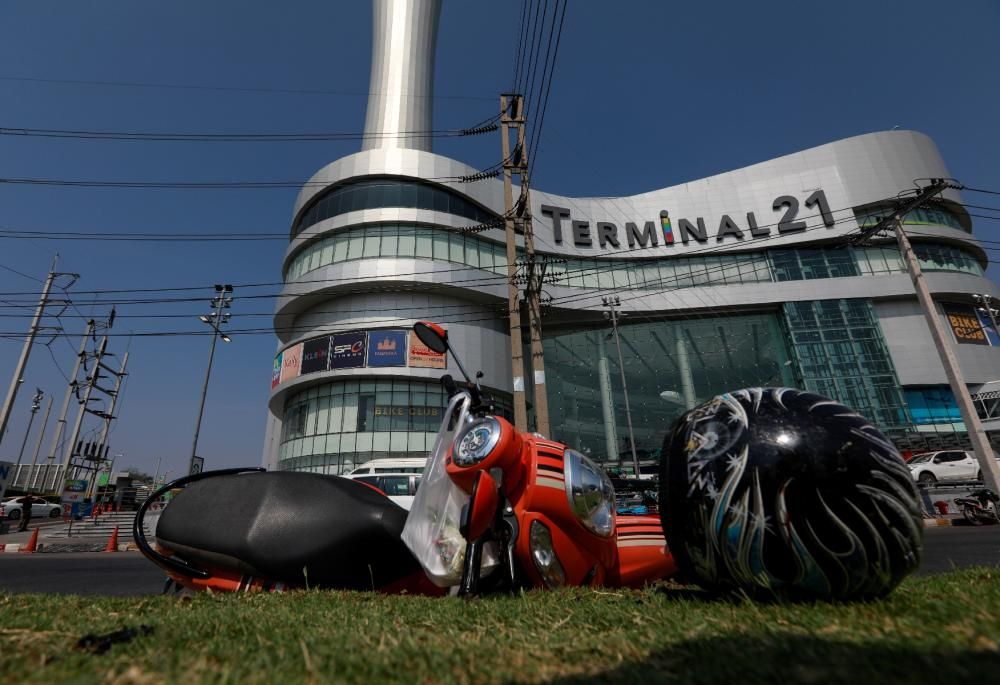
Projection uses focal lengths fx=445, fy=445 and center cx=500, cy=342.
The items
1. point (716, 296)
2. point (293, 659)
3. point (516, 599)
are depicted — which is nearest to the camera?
point (293, 659)

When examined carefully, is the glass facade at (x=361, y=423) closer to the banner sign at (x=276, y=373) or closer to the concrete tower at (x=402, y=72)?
the banner sign at (x=276, y=373)

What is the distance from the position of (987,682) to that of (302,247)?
34.0 meters

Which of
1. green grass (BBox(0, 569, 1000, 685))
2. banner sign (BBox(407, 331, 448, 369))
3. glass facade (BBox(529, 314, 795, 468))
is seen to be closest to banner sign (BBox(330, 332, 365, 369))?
banner sign (BBox(407, 331, 448, 369))

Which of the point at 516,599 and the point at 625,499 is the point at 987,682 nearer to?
the point at 516,599

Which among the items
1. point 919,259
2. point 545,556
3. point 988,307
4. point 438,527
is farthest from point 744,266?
point 438,527

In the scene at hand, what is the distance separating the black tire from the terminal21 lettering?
2728 cm

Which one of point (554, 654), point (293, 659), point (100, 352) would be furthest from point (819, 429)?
point (100, 352)

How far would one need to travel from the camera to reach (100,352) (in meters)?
38.4

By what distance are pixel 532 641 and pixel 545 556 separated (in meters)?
1.45

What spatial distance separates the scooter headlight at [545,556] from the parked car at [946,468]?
2314 cm

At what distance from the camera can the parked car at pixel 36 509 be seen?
25.8 meters

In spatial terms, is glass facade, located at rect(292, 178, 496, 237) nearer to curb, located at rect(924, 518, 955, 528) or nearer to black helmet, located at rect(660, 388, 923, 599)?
curb, located at rect(924, 518, 955, 528)

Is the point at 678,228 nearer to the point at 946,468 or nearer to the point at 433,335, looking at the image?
A: the point at 946,468

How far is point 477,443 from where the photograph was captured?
3.09m
